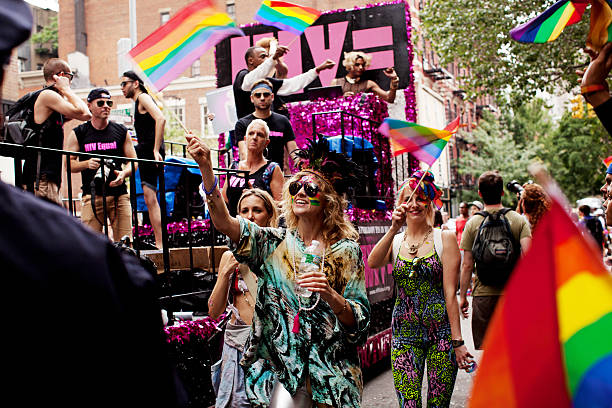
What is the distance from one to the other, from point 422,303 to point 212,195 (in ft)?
6.64

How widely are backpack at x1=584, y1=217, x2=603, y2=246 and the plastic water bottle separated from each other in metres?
14.5

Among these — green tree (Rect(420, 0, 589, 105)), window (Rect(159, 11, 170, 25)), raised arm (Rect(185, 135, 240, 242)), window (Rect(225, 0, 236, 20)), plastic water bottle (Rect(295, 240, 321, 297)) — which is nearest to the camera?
raised arm (Rect(185, 135, 240, 242))

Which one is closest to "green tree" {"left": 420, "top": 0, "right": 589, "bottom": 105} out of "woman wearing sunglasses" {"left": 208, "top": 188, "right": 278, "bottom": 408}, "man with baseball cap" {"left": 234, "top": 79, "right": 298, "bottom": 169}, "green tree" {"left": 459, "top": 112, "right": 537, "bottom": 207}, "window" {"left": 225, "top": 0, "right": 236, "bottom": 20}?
"man with baseball cap" {"left": 234, "top": 79, "right": 298, "bottom": 169}

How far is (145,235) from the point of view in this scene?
→ 955 centimetres

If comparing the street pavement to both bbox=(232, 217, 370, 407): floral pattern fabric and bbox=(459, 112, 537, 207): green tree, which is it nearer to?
bbox=(232, 217, 370, 407): floral pattern fabric

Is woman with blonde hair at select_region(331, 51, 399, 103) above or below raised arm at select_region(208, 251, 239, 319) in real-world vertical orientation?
above

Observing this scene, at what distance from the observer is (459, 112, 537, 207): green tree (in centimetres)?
4628

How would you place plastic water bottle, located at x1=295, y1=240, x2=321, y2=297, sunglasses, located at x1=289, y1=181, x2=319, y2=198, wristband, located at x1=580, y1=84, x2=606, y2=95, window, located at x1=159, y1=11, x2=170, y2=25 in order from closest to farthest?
wristband, located at x1=580, y1=84, x2=606, y2=95
plastic water bottle, located at x1=295, y1=240, x2=321, y2=297
sunglasses, located at x1=289, y1=181, x2=319, y2=198
window, located at x1=159, y1=11, x2=170, y2=25

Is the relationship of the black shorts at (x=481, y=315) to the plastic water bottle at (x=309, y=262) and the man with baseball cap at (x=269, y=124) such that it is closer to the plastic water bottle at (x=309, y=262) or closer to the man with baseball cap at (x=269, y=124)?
the plastic water bottle at (x=309, y=262)

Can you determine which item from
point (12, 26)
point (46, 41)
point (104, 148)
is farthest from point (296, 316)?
point (46, 41)

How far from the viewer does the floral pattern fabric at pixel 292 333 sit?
3979 millimetres

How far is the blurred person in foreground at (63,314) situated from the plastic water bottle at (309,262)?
278cm

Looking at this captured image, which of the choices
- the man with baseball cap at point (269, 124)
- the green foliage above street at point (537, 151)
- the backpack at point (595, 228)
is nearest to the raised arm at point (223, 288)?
the man with baseball cap at point (269, 124)

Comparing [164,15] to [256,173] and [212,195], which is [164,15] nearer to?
[256,173]
